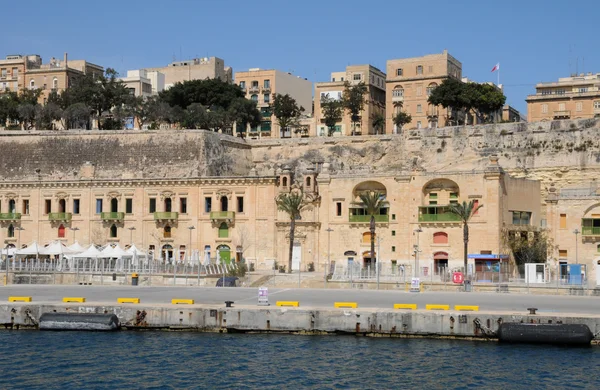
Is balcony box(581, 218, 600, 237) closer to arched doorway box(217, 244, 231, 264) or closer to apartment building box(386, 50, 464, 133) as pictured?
arched doorway box(217, 244, 231, 264)

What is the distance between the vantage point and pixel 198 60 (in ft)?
417

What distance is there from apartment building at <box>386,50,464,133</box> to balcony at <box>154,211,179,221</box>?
35917 mm

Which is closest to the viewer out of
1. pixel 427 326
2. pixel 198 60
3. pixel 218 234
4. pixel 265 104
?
pixel 427 326

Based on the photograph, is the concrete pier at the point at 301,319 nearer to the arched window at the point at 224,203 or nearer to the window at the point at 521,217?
the window at the point at 521,217

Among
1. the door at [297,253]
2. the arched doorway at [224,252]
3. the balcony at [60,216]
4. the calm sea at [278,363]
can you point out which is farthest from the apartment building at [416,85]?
the calm sea at [278,363]

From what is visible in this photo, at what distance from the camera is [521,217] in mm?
68438

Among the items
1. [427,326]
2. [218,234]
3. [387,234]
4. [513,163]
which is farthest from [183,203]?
[427,326]

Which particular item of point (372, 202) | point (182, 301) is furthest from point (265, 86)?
point (182, 301)

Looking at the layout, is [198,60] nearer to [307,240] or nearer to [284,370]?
[307,240]

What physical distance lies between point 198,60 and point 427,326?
92.7 metres

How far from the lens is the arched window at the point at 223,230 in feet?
237

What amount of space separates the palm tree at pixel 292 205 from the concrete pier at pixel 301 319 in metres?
24.4

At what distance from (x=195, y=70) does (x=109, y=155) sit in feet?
143

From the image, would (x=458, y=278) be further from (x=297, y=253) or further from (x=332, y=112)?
(x=332, y=112)
